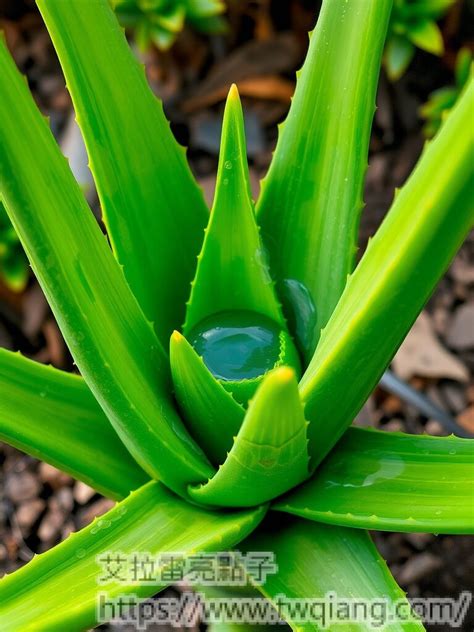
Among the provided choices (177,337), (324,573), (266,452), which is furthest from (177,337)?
(324,573)

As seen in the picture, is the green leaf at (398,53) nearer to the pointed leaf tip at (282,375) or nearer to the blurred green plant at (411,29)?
the blurred green plant at (411,29)

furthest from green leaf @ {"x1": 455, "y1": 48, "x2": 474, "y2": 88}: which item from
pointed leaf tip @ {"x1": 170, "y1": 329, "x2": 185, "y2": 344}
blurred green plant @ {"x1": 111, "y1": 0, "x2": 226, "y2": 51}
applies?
pointed leaf tip @ {"x1": 170, "y1": 329, "x2": 185, "y2": 344}

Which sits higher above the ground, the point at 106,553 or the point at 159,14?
the point at 159,14

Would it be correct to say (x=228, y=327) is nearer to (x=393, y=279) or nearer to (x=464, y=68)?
(x=393, y=279)

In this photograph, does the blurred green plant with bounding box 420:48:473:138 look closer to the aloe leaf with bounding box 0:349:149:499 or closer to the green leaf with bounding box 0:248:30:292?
the green leaf with bounding box 0:248:30:292

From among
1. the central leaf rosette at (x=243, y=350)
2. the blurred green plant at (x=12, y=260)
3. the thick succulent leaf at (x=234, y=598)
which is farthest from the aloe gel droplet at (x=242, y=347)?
the blurred green plant at (x=12, y=260)
